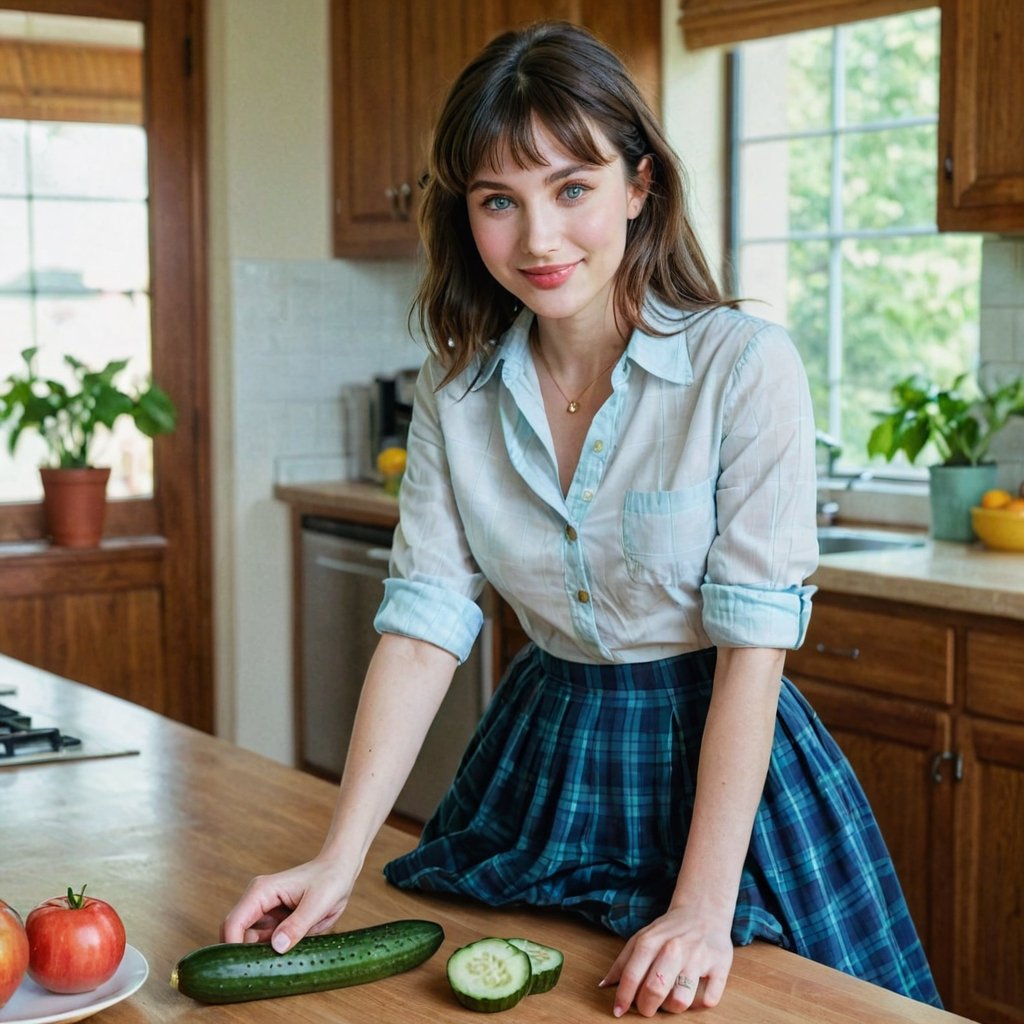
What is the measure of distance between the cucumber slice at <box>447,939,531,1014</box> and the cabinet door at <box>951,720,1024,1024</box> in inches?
67.8

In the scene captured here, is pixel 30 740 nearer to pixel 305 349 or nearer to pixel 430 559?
pixel 430 559

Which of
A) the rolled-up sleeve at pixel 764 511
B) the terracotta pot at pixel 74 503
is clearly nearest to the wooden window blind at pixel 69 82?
the terracotta pot at pixel 74 503

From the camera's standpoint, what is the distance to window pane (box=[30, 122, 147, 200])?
4.57 m

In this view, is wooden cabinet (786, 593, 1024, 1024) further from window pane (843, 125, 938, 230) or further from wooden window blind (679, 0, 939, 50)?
wooden window blind (679, 0, 939, 50)

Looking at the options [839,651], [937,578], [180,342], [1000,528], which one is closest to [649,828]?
[937,578]

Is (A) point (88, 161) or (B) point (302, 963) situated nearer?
(B) point (302, 963)

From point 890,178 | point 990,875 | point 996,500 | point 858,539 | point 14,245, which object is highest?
point 890,178

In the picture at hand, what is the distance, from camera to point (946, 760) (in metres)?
2.90

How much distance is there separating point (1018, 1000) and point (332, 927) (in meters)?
1.81

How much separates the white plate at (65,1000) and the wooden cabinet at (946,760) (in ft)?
6.15

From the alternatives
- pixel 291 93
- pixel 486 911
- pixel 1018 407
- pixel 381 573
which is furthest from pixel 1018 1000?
pixel 291 93

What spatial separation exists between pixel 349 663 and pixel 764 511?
3.20 metres

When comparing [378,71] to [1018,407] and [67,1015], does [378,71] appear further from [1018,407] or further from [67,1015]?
[67,1015]

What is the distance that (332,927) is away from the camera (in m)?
1.47
